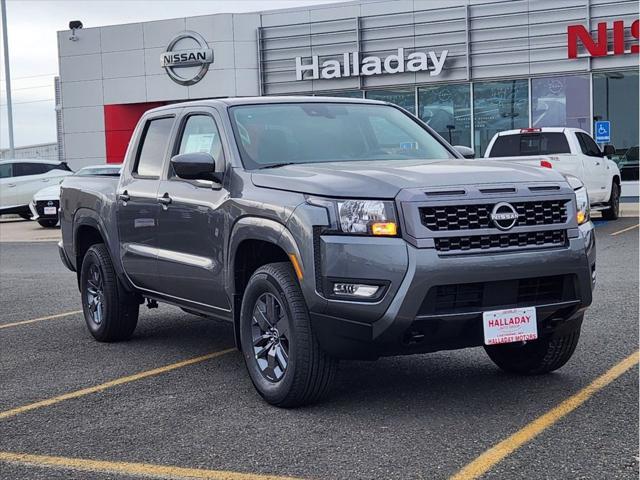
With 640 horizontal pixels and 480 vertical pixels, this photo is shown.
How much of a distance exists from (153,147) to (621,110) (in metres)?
22.8

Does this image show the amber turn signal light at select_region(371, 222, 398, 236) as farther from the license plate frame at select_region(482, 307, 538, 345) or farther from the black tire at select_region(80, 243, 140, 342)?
the black tire at select_region(80, 243, 140, 342)

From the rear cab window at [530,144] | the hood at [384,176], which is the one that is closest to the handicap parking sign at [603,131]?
the rear cab window at [530,144]

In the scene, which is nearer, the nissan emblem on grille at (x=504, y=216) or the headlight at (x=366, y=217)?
the headlight at (x=366, y=217)

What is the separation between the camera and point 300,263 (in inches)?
213

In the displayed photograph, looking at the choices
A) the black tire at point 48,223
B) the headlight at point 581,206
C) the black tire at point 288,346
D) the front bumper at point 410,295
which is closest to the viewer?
the front bumper at point 410,295

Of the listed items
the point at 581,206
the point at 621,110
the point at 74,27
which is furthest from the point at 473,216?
the point at 74,27

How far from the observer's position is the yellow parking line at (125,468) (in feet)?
14.9

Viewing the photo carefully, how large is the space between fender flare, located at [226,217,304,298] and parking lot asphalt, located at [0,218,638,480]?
2.59ft

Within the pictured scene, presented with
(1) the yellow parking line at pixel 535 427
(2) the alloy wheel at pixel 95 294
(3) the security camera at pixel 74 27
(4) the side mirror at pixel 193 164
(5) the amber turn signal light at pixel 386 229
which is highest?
(3) the security camera at pixel 74 27

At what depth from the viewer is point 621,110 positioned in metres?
28.2

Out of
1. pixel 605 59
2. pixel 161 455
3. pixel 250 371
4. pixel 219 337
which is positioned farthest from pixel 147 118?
pixel 605 59

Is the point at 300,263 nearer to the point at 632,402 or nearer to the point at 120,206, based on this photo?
the point at 632,402

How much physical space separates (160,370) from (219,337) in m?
1.41

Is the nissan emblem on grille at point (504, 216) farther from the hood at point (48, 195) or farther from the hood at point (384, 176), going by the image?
the hood at point (48, 195)
